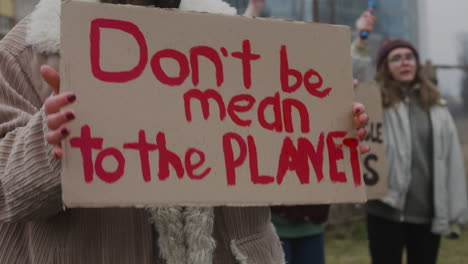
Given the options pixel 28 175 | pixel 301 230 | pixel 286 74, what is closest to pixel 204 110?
pixel 286 74

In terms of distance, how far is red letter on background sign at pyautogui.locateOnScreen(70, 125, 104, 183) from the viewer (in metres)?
1.11

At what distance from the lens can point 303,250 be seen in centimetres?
251

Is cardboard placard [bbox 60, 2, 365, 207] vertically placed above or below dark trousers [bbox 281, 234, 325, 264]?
above

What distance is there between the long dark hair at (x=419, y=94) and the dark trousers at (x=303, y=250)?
101cm

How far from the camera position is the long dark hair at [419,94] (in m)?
3.24

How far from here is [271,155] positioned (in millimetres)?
1255

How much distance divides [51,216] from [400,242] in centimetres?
225


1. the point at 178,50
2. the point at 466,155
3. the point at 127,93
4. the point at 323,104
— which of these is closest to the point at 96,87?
the point at 127,93

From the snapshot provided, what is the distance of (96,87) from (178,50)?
6.4 inches

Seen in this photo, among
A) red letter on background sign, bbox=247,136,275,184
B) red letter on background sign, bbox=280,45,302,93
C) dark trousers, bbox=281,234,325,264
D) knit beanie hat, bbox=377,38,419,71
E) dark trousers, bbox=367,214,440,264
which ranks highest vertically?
knit beanie hat, bbox=377,38,419,71

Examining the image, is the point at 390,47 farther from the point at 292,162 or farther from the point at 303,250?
the point at 292,162

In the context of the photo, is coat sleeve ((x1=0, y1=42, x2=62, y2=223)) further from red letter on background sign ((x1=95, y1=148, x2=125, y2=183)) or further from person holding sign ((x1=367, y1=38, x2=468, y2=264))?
person holding sign ((x1=367, y1=38, x2=468, y2=264))

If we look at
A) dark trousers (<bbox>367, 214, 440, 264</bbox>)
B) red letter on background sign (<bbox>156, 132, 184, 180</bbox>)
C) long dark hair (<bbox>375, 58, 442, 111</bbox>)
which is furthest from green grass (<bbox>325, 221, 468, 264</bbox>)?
red letter on background sign (<bbox>156, 132, 184, 180</bbox>)

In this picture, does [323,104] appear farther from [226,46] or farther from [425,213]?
[425,213]
